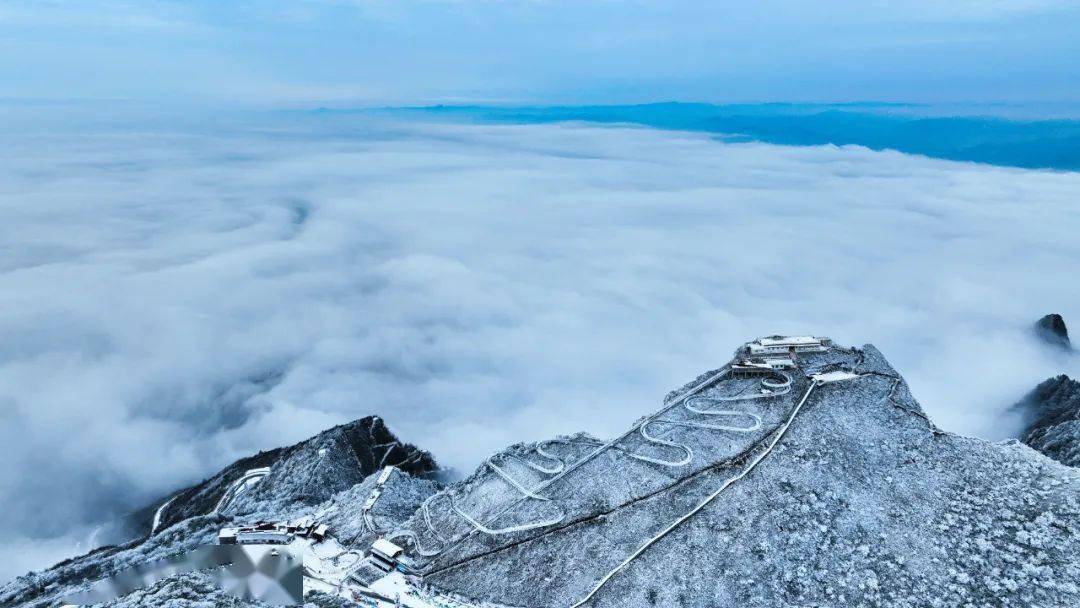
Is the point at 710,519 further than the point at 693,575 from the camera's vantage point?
Yes

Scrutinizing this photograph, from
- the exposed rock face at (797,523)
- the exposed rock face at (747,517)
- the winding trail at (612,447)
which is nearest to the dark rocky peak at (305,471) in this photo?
the exposed rock face at (747,517)

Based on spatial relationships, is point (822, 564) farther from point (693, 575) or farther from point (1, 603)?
point (1, 603)

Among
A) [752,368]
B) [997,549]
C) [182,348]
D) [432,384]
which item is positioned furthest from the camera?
[182,348]

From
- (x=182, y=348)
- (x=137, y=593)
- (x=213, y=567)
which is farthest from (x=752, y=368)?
(x=182, y=348)

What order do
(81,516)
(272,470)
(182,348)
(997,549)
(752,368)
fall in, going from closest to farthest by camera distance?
(997,549), (752,368), (272,470), (81,516), (182,348)

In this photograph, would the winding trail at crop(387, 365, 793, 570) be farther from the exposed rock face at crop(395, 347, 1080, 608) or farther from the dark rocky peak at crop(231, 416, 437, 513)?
the dark rocky peak at crop(231, 416, 437, 513)

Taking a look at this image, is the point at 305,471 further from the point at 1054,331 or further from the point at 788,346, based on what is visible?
the point at 1054,331

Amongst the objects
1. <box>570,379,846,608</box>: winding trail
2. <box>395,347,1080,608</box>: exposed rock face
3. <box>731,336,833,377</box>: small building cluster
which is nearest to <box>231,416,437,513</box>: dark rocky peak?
<box>395,347,1080,608</box>: exposed rock face

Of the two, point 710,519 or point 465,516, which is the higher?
point 710,519
